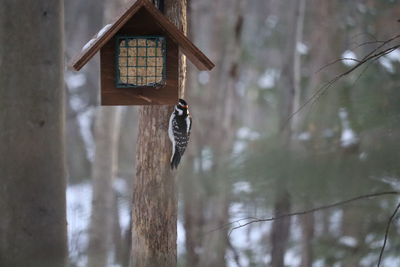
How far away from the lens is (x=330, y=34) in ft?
43.2

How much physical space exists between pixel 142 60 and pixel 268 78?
64.6 ft

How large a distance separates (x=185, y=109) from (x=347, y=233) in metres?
4.24

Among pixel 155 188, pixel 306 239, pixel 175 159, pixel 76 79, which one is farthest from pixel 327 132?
pixel 76 79

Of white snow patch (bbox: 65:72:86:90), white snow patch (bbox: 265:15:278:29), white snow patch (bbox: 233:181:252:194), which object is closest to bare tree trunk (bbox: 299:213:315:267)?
white snow patch (bbox: 233:181:252:194)

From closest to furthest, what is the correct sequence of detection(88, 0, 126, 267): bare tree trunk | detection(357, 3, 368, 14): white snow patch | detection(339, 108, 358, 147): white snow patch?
1. detection(339, 108, 358, 147): white snow patch
2. detection(88, 0, 126, 267): bare tree trunk
3. detection(357, 3, 368, 14): white snow patch

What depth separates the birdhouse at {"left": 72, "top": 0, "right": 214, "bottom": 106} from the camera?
3.96 meters

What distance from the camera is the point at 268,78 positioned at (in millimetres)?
23391

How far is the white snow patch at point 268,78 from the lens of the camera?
69.3 ft

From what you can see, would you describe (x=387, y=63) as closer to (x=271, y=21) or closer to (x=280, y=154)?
(x=280, y=154)

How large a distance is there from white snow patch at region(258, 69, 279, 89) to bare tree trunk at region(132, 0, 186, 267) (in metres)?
16.4

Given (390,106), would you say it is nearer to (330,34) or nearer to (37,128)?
(37,128)

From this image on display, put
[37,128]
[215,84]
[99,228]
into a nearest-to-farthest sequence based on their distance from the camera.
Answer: [37,128] → [99,228] → [215,84]

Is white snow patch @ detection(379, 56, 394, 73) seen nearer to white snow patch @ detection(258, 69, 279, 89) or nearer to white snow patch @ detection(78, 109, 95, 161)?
white snow patch @ detection(78, 109, 95, 161)

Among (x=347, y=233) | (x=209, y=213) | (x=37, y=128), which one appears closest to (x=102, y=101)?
(x=37, y=128)
